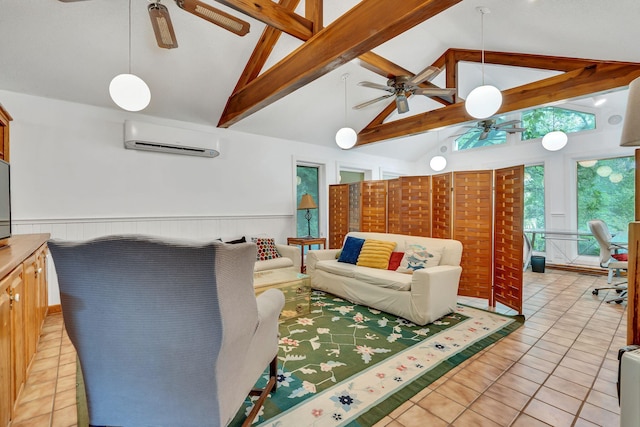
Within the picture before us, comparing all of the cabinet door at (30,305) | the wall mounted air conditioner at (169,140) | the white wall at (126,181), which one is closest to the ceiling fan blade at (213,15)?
the cabinet door at (30,305)

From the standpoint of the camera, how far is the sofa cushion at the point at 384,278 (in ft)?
9.59

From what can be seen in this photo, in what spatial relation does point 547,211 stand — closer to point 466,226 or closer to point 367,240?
point 466,226

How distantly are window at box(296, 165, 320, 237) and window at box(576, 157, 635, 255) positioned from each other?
4757 millimetres

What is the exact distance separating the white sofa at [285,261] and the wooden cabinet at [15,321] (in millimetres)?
2158

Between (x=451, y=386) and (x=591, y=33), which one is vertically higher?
→ (x=591, y=33)

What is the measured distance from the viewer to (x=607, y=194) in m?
4.87

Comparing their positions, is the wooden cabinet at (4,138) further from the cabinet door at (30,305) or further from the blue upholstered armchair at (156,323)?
the blue upholstered armchair at (156,323)

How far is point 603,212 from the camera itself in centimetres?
490

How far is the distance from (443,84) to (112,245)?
17.3 ft

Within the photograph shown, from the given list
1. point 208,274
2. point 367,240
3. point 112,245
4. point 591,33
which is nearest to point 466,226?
point 367,240

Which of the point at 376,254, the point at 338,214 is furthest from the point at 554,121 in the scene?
the point at 376,254

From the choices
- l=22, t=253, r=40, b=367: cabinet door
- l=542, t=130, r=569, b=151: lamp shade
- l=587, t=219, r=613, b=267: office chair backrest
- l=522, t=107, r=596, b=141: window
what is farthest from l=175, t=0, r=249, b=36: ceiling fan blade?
l=522, t=107, r=596, b=141: window

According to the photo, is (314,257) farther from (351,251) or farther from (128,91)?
(128,91)

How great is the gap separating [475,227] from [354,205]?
2.08 m
